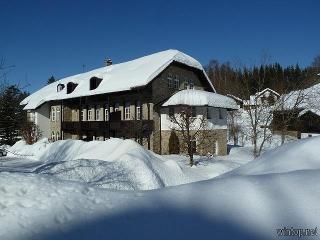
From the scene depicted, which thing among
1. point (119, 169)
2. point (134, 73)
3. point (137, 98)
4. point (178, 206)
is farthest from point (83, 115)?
point (178, 206)

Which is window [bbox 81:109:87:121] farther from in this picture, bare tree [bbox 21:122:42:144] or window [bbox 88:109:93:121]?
bare tree [bbox 21:122:42:144]

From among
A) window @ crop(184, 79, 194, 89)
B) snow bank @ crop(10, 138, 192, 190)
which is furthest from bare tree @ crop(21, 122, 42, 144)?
window @ crop(184, 79, 194, 89)

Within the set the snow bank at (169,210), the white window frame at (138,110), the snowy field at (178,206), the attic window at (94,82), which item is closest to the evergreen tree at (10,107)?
the snowy field at (178,206)

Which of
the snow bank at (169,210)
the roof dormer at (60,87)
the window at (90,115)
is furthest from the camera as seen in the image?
the roof dormer at (60,87)

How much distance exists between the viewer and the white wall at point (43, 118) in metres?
45.5

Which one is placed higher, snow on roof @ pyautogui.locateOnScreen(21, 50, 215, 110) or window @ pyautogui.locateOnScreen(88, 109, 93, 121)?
snow on roof @ pyautogui.locateOnScreen(21, 50, 215, 110)

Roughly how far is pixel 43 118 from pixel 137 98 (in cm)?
1943

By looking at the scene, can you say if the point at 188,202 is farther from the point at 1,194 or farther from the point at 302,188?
the point at 1,194

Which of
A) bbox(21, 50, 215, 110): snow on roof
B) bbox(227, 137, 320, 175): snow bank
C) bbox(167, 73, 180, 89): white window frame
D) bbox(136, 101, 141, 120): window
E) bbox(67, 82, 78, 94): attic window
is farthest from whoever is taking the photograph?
bbox(67, 82, 78, 94): attic window

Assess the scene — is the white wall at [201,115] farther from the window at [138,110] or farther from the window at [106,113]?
the window at [106,113]

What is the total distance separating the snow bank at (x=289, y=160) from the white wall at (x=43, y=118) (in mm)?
41284

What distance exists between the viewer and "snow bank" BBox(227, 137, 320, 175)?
7.09 metres

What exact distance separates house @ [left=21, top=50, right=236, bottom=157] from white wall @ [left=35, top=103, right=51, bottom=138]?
569cm

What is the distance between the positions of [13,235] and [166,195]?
249 centimetres
